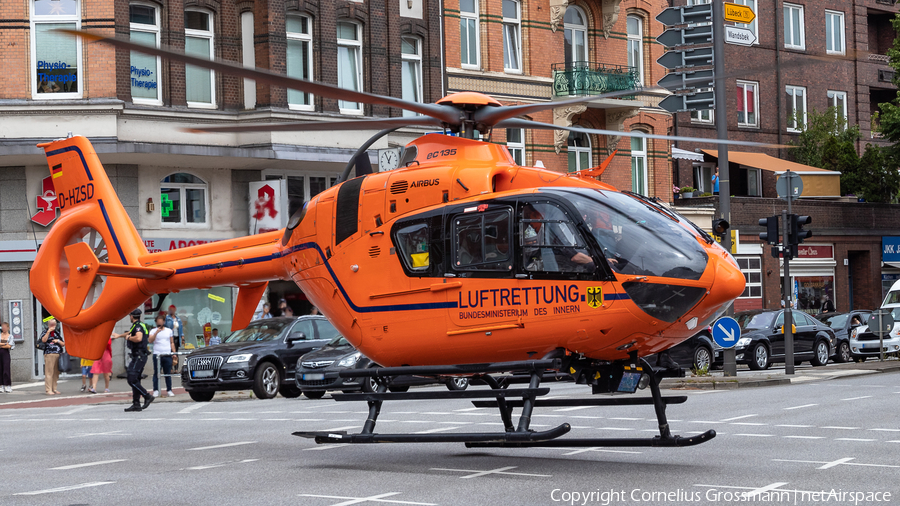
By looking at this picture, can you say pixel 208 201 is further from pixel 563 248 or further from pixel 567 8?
pixel 563 248

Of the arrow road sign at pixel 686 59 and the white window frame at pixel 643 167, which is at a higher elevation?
the arrow road sign at pixel 686 59

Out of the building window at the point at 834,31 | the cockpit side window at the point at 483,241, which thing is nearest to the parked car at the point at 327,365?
the cockpit side window at the point at 483,241

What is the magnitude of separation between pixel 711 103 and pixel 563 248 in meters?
13.4

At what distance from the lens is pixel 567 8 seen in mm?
36750

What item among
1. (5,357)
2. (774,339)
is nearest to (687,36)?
(774,339)

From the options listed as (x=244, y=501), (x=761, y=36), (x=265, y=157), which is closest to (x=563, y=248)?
(x=244, y=501)

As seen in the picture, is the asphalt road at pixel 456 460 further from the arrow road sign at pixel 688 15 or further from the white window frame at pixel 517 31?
the white window frame at pixel 517 31

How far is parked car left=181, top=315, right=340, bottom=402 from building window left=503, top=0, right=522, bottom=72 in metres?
14.9

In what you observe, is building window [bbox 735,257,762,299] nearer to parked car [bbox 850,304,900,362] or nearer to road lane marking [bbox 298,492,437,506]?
parked car [bbox 850,304,900,362]

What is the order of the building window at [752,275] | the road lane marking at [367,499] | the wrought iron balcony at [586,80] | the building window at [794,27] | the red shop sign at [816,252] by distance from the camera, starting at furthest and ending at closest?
the building window at [794,27] → the red shop sign at [816,252] → the building window at [752,275] → the wrought iron balcony at [586,80] → the road lane marking at [367,499]

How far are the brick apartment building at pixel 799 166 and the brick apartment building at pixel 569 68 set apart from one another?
280cm

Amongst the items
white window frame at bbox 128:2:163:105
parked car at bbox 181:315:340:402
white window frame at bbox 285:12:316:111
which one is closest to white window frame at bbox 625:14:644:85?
white window frame at bbox 285:12:316:111

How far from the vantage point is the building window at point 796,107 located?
154 ft

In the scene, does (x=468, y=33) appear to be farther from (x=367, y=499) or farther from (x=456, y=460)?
(x=367, y=499)
